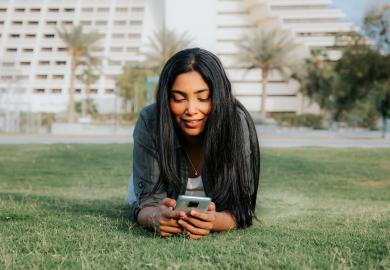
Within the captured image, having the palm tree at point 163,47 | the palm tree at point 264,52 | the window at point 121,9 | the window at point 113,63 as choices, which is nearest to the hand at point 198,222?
the palm tree at point 264,52

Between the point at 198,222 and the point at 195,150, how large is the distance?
2.05ft

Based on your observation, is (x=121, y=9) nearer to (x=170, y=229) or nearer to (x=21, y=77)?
(x=21, y=77)

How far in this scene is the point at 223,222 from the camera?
3271 mm

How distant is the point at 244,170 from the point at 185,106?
0.50 m

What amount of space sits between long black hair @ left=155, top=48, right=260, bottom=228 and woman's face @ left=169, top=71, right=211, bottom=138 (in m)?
0.03

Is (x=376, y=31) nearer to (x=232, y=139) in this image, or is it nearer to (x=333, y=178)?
(x=333, y=178)

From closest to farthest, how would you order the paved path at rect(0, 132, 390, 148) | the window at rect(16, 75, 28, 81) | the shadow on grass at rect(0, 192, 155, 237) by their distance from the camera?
the shadow on grass at rect(0, 192, 155, 237), the paved path at rect(0, 132, 390, 148), the window at rect(16, 75, 28, 81)

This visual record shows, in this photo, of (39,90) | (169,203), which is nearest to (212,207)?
(169,203)

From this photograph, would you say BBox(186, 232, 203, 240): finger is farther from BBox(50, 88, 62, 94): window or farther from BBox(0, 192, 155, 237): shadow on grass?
BBox(50, 88, 62, 94): window

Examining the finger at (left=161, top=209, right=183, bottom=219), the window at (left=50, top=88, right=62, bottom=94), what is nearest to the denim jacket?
the finger at (left=161, top=209, right=183, bottom=219)

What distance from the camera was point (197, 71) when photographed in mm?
3170

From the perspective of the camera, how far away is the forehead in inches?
123

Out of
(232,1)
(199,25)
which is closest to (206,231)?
(199,25)

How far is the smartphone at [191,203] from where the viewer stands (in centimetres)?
281
